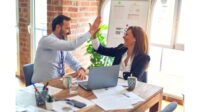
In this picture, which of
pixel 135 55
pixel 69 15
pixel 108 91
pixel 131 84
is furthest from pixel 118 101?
pixel 69 15

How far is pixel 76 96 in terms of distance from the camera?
6.08 ft

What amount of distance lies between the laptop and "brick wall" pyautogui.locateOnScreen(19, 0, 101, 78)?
63.6 inches

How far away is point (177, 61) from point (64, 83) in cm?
199

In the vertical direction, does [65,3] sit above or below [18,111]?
above

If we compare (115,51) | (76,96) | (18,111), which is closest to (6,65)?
(18,111)

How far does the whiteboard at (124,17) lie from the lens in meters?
3.44

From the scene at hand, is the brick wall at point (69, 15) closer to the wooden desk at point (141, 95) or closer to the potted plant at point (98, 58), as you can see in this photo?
the potted plant at point (98, 58)

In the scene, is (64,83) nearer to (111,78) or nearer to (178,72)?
(111,78)

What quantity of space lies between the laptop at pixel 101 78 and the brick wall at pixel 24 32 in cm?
240

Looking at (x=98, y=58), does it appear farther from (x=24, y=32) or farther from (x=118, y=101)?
(x=118, y=101)

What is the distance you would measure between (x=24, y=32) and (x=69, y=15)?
111cm

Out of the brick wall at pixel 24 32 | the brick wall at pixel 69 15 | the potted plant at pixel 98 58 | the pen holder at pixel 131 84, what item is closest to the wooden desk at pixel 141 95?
the pen holder at pixel 131 84

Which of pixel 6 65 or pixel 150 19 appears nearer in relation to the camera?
pixel 6 65

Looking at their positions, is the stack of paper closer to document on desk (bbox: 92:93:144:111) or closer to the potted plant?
document on desk (bbox: 92:93:144:111)
